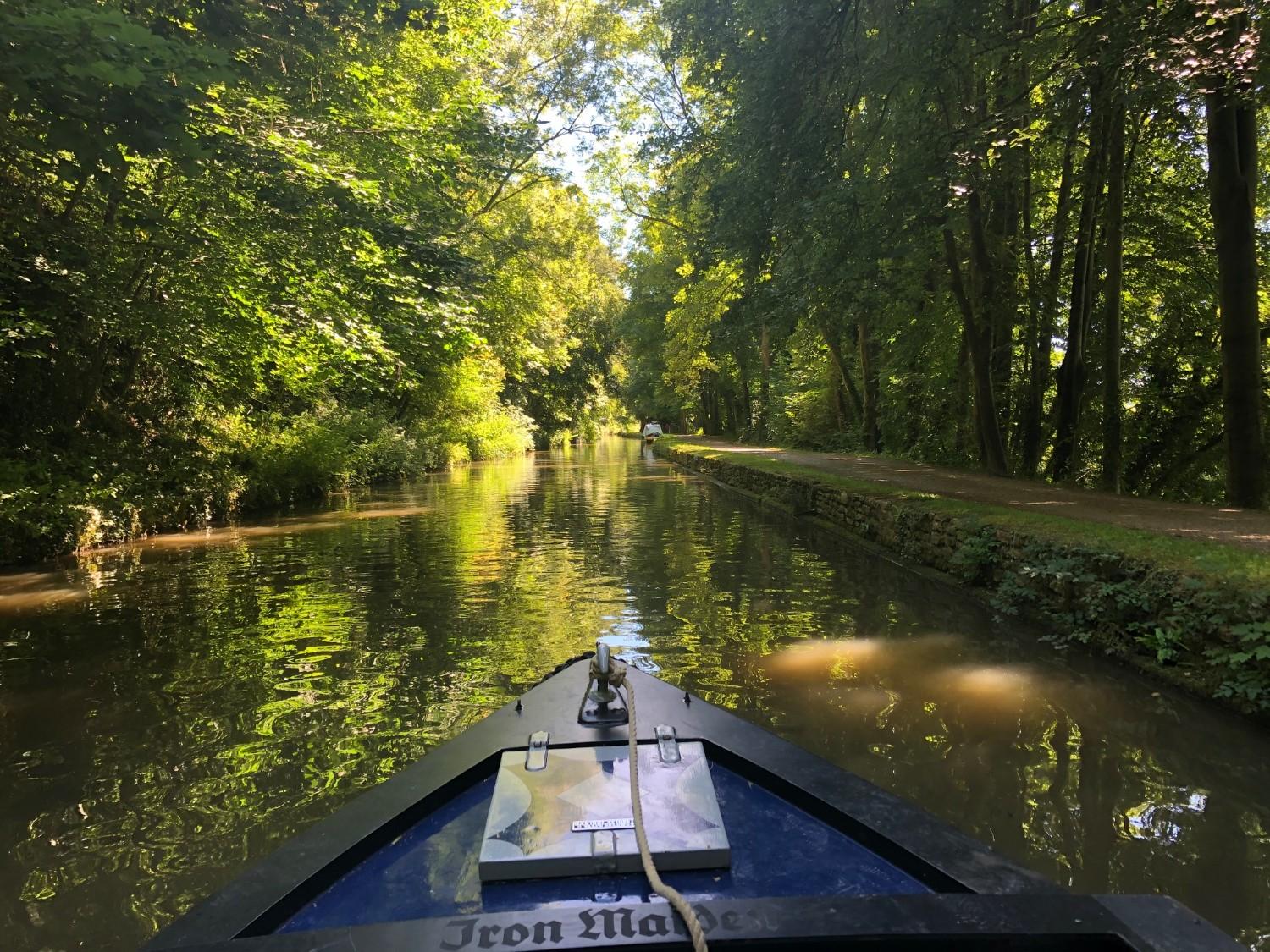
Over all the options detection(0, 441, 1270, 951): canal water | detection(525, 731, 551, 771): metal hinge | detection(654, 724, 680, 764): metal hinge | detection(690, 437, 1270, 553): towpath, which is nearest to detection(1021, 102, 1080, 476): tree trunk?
detection(690, 437, 1270, 553): towpath

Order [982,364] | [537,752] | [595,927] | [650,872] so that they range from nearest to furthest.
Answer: [595,927] → [650,872] → [537,752] → [982,364]

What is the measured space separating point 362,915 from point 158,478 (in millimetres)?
13789

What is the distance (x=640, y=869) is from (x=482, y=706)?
135 inches

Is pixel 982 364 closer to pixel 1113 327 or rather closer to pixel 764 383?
pixel 1113 327

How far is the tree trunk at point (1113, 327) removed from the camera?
11.5 meters

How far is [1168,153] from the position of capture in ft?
44.4

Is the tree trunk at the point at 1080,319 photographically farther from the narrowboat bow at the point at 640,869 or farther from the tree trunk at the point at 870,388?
the narrowboat bow at the point at 640,869

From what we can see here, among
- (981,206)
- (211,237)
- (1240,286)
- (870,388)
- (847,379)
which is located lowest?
(870,388)

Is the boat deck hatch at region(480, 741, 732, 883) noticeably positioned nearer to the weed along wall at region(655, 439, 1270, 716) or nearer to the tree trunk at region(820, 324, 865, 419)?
the weed along wall at region(655, 439, 1270, 716)

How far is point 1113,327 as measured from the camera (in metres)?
12.3

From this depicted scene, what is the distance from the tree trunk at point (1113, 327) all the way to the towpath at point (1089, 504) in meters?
1.15

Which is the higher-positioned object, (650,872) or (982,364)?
(982,364)

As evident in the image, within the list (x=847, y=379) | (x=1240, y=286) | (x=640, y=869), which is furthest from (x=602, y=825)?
(x=847, y=379)

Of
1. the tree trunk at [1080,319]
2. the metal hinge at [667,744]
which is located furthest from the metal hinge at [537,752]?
the tree trunk at [1080,319]
